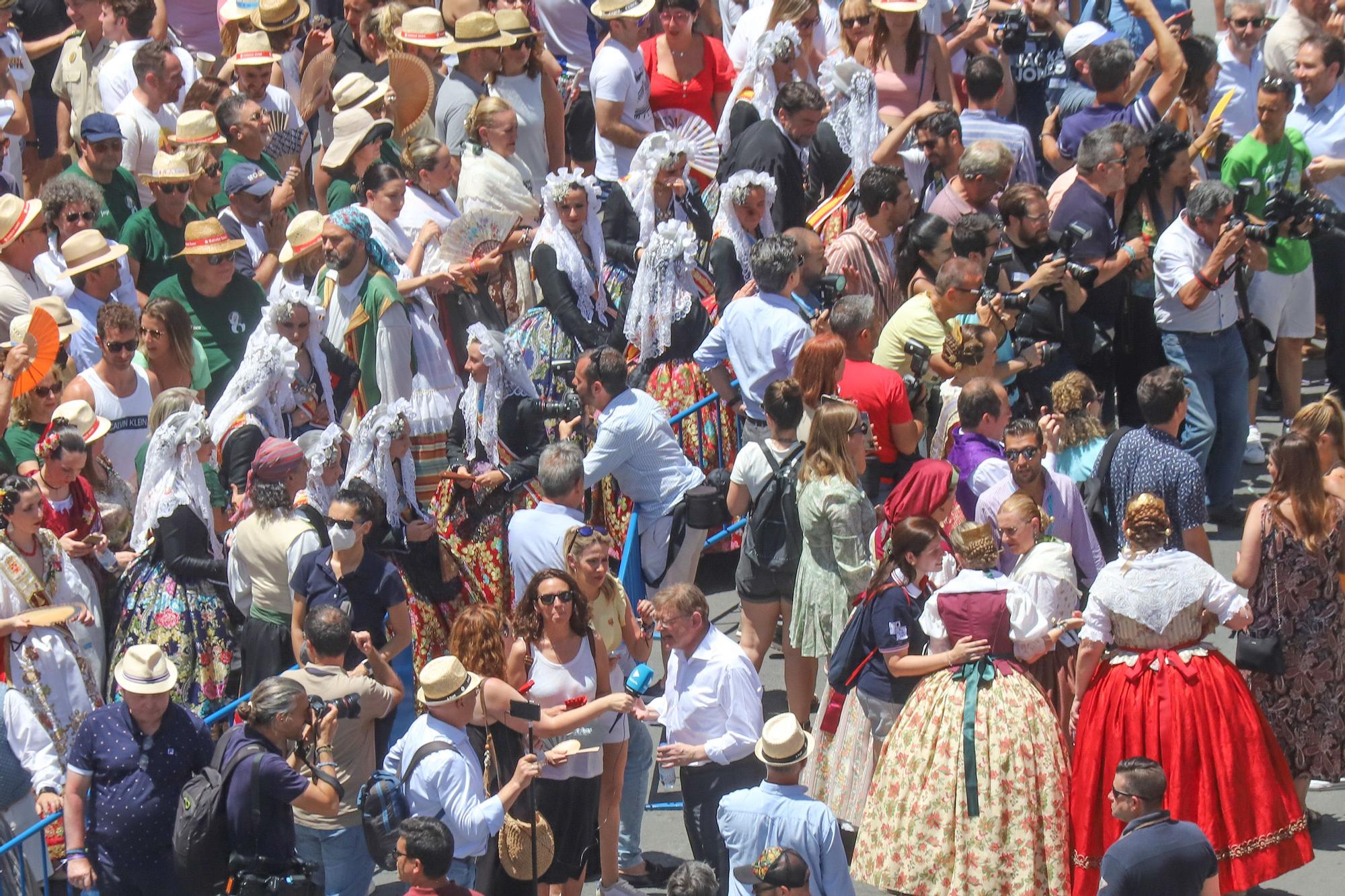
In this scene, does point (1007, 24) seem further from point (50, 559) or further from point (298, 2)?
point (50, 559)

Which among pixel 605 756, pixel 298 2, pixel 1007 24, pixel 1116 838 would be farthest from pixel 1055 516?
pixel 298 2

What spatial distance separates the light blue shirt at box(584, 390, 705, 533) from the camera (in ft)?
29.1

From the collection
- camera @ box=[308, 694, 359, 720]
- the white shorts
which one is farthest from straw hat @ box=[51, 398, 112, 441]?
the white shorts

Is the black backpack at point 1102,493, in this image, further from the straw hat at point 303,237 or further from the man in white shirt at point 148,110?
the man in white shirt at point 148,110

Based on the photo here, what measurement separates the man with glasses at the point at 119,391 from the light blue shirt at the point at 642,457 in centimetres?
217

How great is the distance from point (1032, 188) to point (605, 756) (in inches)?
165

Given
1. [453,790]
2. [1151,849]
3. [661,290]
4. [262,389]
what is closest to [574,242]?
[661,290]

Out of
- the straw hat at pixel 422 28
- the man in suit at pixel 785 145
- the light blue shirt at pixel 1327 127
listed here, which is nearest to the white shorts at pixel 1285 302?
the light blue shirt at pixel 1327 127

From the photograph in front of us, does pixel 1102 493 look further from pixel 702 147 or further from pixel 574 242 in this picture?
pixel 702 147

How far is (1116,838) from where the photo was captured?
6.85 metres

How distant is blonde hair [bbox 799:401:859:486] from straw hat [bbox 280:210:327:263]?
3.16 m

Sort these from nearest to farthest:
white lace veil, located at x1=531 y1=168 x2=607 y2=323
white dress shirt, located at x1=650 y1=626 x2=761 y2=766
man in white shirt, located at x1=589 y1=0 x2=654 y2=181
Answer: white dress shirt, located at x1=650 y1=626 x2=761 y2=766 → white lace veil, located at x1=531 y1=168 x2=607 y2=323 → man in white shirt, located at x1=589 y1=0 x2=654 y2=181

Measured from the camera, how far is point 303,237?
10.1 meters

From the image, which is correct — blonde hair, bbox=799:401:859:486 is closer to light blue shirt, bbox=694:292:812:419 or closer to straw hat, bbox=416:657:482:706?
light blue shirt, bbox=694:292:812:419
